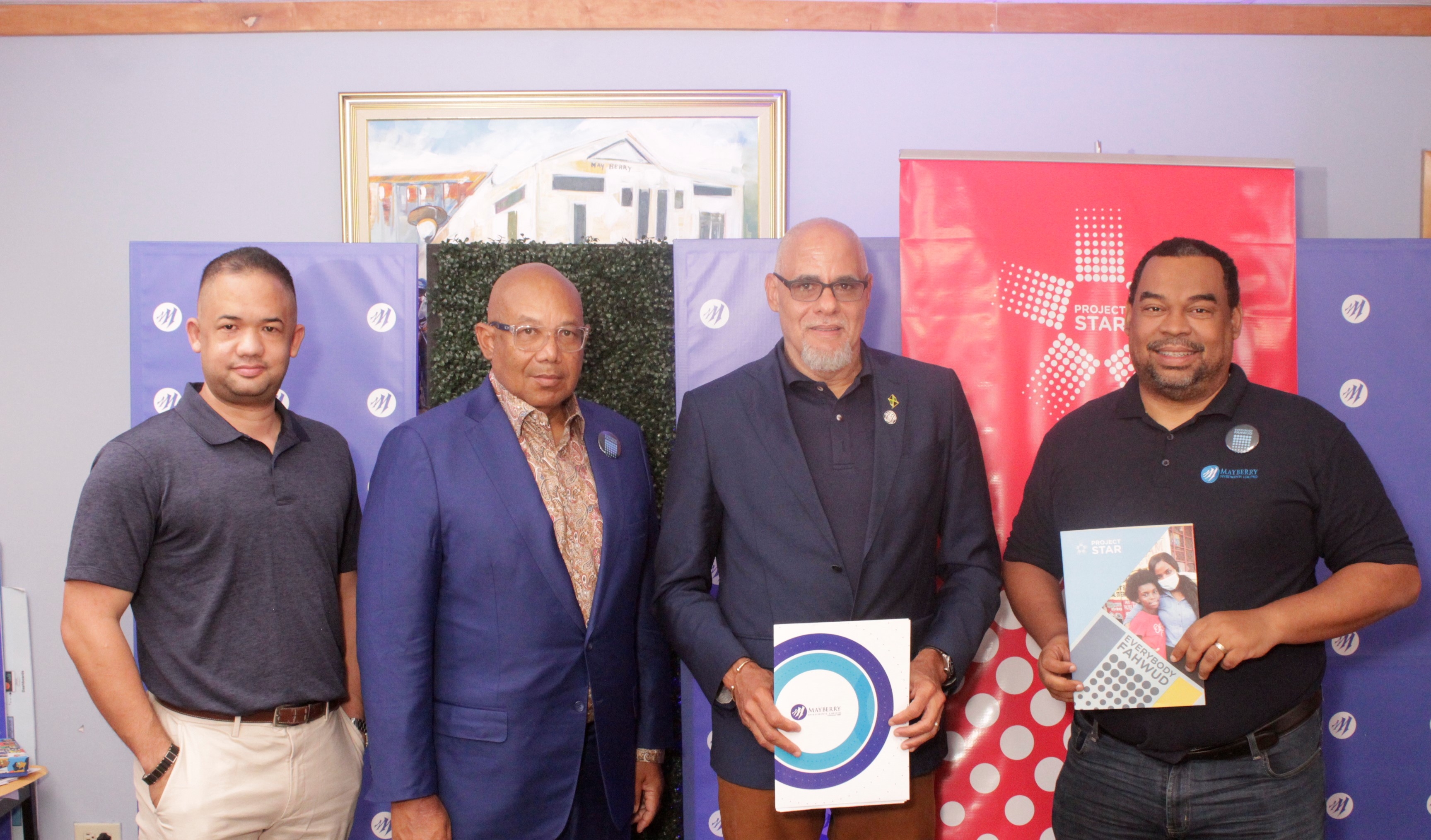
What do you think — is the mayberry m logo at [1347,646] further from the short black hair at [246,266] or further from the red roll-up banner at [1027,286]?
the short black hair at [246,266]

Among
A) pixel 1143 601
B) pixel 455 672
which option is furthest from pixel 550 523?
pixel 1143 601

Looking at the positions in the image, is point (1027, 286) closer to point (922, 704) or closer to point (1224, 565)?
point (1224, 565)

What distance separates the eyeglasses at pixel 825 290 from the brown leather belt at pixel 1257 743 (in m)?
1.33

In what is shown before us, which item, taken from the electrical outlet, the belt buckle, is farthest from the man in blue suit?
the electrical outlet

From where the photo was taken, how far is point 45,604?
3.51 m

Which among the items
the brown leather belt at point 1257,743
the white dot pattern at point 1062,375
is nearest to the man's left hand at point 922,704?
the brown leather belt at point 1257,743

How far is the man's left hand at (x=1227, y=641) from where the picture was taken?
6.55 ft

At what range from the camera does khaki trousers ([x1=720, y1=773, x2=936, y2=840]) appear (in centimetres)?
209

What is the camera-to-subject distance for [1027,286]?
2760mm

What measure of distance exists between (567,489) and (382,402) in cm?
97

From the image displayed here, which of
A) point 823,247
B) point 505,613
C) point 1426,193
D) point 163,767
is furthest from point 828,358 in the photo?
point 1426,193

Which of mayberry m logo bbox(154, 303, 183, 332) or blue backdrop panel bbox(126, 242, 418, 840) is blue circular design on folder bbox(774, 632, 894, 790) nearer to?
blue backdrop panel bbox(126, 242, 418, 840)

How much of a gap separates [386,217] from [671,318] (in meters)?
1.37

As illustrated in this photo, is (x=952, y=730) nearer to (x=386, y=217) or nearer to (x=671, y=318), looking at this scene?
(x=671, y=318)
